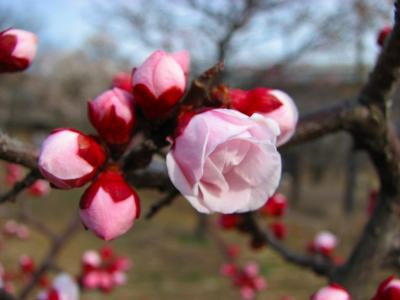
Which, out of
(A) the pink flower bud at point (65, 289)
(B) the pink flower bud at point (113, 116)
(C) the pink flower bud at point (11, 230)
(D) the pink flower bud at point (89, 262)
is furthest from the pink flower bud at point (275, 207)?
(C) the pink flower bud at point (11, 230)

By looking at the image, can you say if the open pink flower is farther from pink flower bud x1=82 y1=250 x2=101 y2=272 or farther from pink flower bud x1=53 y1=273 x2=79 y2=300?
pink flower bud x1=82 y1=250 x2=101 y2=272

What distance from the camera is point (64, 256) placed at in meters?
6.30

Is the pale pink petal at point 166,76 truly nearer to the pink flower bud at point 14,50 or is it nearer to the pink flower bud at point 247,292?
the pink flower bud at point 14,50

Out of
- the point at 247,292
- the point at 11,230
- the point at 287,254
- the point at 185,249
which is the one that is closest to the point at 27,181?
the point at 287,254

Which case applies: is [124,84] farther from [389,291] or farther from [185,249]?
[185,249]

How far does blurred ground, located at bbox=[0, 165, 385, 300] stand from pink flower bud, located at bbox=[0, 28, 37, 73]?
128 inches

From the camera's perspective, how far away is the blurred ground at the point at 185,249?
17.4ft

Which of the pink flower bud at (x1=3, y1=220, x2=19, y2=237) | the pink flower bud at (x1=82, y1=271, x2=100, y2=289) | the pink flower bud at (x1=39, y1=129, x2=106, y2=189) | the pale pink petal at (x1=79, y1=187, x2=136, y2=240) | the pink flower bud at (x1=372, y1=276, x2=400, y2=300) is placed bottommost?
the pink flower bud at (x1=3, y1=220, x2=19, y2=237)

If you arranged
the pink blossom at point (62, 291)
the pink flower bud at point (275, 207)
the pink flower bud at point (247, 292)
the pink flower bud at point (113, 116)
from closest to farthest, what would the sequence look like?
the pink flower bud at point (113, 116), the pink blossom at point (62, 291), the pink flower bud at point (275, 207), the pink flower bud at point (247, 292)

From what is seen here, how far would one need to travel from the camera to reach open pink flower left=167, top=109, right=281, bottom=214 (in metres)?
0.50

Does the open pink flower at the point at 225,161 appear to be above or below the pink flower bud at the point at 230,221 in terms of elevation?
above

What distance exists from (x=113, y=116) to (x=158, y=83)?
74 mm

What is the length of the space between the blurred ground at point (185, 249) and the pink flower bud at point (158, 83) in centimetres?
336

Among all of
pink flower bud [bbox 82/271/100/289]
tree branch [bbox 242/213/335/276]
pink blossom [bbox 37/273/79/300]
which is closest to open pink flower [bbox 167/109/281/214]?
pink blossom [bbox 37/273/79/300]
